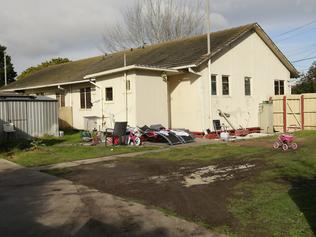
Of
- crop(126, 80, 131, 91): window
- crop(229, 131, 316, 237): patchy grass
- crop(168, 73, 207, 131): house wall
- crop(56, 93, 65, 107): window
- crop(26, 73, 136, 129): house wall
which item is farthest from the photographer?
crop(56, 93, 65, 107): window

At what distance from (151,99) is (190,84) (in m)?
2.28

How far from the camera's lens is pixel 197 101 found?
69.9 feet

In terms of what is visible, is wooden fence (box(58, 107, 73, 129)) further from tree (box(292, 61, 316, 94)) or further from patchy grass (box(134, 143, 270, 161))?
tree (box(292, 61, 316, 94))

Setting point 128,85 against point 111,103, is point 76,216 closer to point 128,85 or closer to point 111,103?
point 128,85

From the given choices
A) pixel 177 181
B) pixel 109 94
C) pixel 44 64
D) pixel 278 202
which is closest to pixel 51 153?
pixel 109 94

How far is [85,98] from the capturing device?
26.8 metres

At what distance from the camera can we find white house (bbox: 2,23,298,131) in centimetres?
2062

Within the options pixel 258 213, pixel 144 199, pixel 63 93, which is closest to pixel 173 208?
pixel 144 199

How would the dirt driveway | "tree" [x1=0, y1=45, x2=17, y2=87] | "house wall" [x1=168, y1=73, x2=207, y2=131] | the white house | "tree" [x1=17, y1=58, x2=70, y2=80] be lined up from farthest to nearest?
"tree" [x1=0, y1=45, x2=17, y2=87]
"tree" [x1=17, y1=58, x2=70, y2=80]
"house wall" [x1=168, y1=73, x2=207, y2=131]
the white house
the dirt driveway

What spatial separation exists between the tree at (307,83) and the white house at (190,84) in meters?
10.5

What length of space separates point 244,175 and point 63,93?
21444mm

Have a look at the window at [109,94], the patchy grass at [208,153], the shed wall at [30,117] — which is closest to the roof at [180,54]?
the window at [109,94]

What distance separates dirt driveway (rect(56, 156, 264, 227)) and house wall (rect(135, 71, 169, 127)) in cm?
696

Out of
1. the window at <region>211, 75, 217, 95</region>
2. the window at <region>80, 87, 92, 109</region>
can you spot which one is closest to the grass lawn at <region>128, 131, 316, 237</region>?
the window at <region>211, 75, 217, 95</region>
